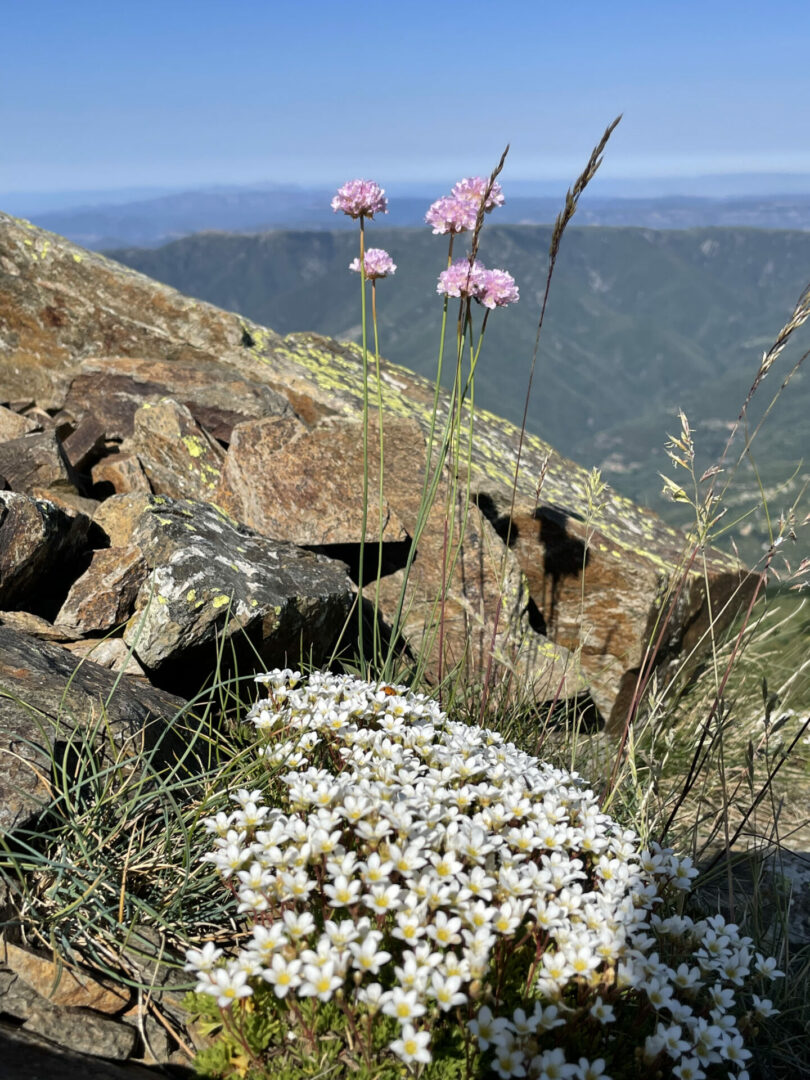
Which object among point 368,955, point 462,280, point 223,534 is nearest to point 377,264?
point 462,280

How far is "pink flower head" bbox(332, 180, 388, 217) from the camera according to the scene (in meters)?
4.68

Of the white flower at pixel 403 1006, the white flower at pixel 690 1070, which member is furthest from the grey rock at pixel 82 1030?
the white flower at pixel 690 1070

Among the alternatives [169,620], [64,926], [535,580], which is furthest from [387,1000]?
[535,580]

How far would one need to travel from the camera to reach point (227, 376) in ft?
28.0

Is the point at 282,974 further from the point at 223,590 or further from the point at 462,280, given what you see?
the point at 462,280

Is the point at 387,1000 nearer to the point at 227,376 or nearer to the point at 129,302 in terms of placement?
the point at 227,376

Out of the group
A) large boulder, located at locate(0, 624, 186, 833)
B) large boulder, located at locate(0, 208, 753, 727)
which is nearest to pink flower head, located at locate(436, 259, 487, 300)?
large boulder, located at locate(0, 624, 186, 833)

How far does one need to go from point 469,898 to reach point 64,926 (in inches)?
63.2

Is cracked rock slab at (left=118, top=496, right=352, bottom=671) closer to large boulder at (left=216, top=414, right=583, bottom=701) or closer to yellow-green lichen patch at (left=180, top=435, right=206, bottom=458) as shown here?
large boulder at (left=216, top=414, right=583, bottom=701)

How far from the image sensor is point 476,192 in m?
4.48

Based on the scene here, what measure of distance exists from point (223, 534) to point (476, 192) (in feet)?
9.12

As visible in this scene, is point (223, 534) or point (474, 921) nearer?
point (474, 921)

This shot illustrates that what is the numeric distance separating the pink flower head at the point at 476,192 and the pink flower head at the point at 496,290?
13.8 inches

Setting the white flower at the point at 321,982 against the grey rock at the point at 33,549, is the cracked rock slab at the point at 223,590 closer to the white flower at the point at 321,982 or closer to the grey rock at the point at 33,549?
the grey rock at the point at 33,549
